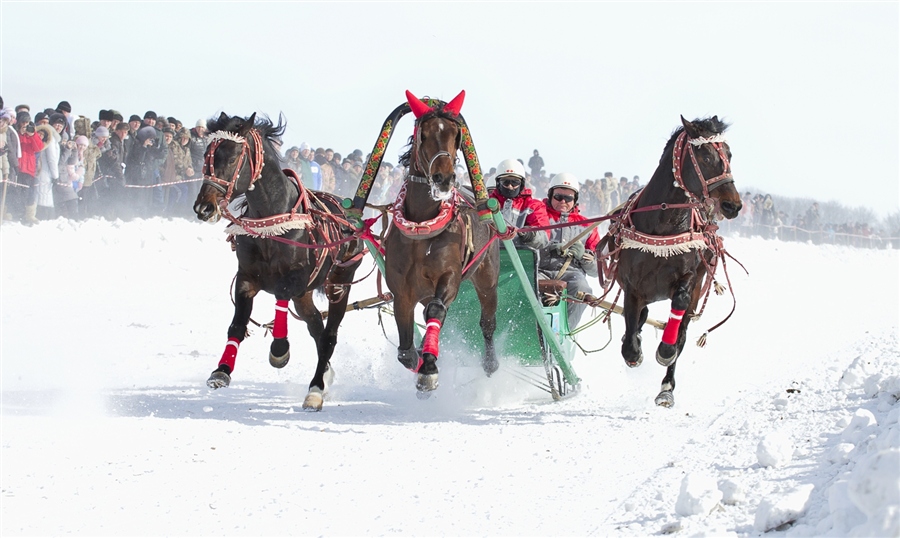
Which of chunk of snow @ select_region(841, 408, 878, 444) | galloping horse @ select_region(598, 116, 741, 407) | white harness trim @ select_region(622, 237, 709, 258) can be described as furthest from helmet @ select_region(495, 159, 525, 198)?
chunk of snow @ select_region(841, 408, 878, 444)

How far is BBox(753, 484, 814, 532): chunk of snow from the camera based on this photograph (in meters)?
3.69

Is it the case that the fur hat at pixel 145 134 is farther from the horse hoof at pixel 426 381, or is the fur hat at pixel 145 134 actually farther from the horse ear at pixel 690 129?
the horse ear at pixel 690 129

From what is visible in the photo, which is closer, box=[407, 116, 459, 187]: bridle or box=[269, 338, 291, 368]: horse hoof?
box=[407, 116, 459, 187]: bridle

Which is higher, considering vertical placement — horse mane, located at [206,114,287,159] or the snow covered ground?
horse mane, located at [206,114,287,159]

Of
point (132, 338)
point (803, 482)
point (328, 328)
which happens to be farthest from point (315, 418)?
point (132, 338)

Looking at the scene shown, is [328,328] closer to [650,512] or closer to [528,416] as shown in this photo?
[528,416]

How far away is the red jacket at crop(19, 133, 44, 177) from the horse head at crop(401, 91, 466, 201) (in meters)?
9.01

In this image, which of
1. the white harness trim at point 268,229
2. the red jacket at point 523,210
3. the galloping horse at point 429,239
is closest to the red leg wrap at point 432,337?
the galloping horse at point 429,239

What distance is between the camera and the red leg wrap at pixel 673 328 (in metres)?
7.24

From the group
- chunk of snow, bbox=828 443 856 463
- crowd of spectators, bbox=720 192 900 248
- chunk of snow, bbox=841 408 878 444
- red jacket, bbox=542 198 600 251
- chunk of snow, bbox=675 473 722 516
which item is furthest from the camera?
crowd of spectators, bbox=720 192 900 248

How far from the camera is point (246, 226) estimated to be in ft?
23.7

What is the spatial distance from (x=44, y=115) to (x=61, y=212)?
148 centimetres

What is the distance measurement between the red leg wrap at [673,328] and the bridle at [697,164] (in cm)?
86

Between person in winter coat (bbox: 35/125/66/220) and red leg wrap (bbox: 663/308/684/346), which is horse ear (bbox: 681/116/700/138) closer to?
red leg wrap (bbox: 663/308/684/346)
